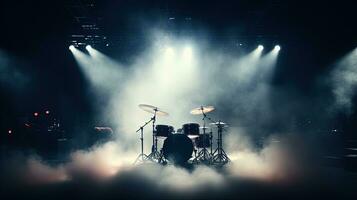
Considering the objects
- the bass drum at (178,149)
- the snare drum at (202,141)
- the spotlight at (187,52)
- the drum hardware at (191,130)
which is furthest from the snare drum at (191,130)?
the spotlight at (187,52)

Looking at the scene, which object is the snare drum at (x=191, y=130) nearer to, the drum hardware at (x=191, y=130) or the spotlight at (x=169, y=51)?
the drum hardware at (x=191, y=130)

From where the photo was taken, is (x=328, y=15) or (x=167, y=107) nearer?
(x=328, y=15)

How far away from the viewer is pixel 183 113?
13156 mm

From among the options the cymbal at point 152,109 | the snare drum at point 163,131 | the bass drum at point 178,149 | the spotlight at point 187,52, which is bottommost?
the bass drum at point 178,149

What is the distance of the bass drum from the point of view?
8.26m

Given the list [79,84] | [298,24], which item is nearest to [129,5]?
[79,84]

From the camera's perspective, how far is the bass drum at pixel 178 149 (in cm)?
826

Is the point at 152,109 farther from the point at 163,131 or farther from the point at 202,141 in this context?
the point at 202,141

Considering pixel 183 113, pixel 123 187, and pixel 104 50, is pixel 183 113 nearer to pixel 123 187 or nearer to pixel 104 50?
pixel 104 50

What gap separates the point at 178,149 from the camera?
8.25 metres

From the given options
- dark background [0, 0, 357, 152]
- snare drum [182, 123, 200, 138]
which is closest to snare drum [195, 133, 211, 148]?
snare drum [182, 123, 200, 138]

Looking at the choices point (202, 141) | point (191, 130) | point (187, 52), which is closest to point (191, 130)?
point (191, 130)

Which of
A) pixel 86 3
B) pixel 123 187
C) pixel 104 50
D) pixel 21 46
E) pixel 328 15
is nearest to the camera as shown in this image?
pixel 123 187

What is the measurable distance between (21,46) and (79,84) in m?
2.67
